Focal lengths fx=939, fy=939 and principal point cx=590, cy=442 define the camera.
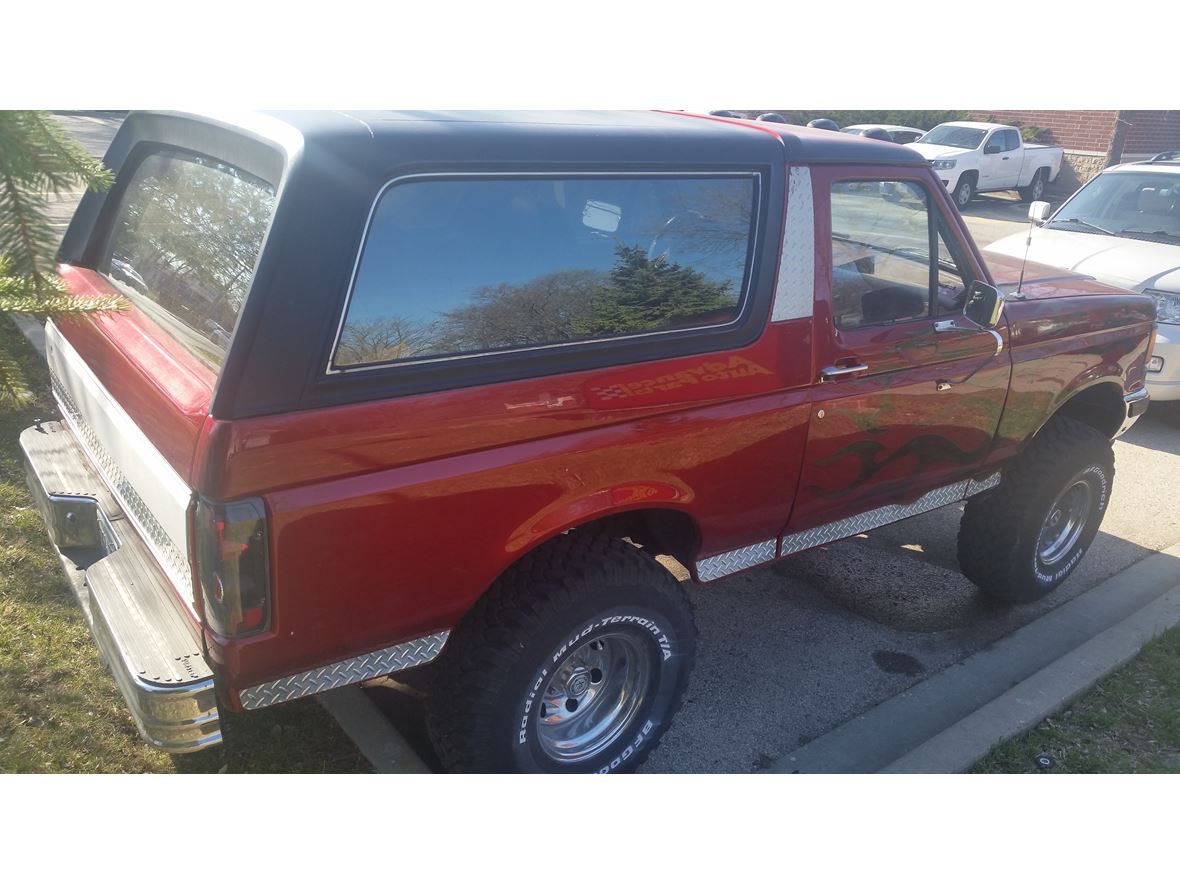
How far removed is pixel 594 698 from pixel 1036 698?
5.95ft

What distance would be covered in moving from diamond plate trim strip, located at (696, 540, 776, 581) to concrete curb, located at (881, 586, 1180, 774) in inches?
33.0

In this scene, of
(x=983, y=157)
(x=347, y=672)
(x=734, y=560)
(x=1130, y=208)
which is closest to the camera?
(x=347, y=672)

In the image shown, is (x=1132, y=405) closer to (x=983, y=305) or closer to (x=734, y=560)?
(x=983, y=305)

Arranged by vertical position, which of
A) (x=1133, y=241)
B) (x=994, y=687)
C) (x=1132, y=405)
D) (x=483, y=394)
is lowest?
(x=994, y=687)

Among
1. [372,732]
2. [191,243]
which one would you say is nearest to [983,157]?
[372,732]

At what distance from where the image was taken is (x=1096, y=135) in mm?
18625

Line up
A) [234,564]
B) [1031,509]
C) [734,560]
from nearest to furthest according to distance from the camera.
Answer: [234,564], [734,560], [1031,509]

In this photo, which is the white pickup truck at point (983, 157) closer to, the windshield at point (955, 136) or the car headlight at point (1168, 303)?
the windshield at point (955, 136)

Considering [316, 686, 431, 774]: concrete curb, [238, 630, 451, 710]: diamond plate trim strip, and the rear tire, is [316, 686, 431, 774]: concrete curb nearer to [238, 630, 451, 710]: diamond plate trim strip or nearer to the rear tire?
[238, 630, 451, 710]: diamond plate trim strip

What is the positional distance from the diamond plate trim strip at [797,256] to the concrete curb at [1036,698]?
1616mm

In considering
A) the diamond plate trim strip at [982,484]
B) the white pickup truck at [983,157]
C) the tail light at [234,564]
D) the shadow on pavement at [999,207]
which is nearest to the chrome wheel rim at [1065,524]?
the diamond plate trim strip at [982,484]

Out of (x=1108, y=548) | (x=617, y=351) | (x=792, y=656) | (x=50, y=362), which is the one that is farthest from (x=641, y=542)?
(x=1108, y=548)

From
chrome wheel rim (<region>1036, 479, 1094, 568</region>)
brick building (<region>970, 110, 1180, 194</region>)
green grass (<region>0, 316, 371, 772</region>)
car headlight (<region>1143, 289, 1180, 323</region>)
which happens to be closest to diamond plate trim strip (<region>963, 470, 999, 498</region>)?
chrome wheel rim (<region>1036, 479, 1094, 568</region>)

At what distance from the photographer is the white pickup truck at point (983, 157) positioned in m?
17.6
